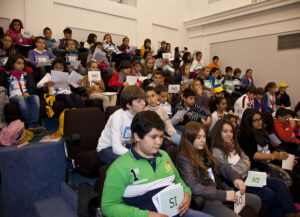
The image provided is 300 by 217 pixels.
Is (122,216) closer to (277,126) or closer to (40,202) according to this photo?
(40,202)

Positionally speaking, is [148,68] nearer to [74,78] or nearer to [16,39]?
[74,78]

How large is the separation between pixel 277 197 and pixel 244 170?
475 millimetres

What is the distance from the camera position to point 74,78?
157 inches

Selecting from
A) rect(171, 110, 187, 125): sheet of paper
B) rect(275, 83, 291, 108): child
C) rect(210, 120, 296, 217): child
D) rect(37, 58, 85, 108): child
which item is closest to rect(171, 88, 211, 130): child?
rect(171, 110, 187, 125): sheet of paper

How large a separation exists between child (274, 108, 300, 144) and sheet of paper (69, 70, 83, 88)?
352cm

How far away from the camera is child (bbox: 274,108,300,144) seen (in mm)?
3641

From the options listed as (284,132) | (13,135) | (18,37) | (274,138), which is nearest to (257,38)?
(284,132)

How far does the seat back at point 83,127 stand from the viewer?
94.7 inches

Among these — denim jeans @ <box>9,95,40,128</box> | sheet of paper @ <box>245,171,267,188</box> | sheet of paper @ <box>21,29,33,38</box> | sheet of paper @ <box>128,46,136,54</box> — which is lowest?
sheet of paper @ <box>245,171,267,188</box>

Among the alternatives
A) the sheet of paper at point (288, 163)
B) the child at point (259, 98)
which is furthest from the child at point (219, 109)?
the child at point (259, 98)

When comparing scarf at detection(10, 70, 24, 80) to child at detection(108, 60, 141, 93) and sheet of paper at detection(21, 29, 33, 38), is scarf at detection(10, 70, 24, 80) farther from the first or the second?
sheet of paper at detection(21, 29, 33, 38)

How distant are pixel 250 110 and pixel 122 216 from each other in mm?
2329

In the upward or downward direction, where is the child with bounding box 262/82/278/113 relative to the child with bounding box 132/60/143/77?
downward

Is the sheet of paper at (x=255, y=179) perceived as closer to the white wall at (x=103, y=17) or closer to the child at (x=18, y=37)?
the child at (x=18, y=37)
